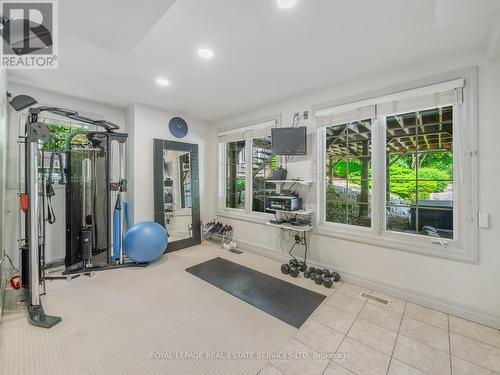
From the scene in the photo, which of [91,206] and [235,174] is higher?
[235,174]

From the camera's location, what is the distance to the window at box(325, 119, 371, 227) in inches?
114

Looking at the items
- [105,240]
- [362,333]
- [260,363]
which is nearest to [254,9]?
[260,363]

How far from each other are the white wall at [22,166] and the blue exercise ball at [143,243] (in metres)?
1.10

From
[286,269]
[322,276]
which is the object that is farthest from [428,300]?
[286,269]

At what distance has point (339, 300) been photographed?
247cm

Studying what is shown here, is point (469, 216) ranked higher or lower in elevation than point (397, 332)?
higher

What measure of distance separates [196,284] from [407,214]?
9.11 ft

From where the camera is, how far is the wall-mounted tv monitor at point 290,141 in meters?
3.23

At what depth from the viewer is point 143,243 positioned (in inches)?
126

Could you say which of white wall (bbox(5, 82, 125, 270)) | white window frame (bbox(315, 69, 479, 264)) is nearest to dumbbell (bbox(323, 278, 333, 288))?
white window frame (bbox(315, 69, 479, 264))

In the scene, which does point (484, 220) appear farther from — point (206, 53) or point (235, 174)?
point (235, 174)

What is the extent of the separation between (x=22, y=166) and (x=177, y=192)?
7.10 feet

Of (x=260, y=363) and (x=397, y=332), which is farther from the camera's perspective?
(x=397, y=332)

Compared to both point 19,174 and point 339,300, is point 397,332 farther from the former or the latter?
point 19,174
